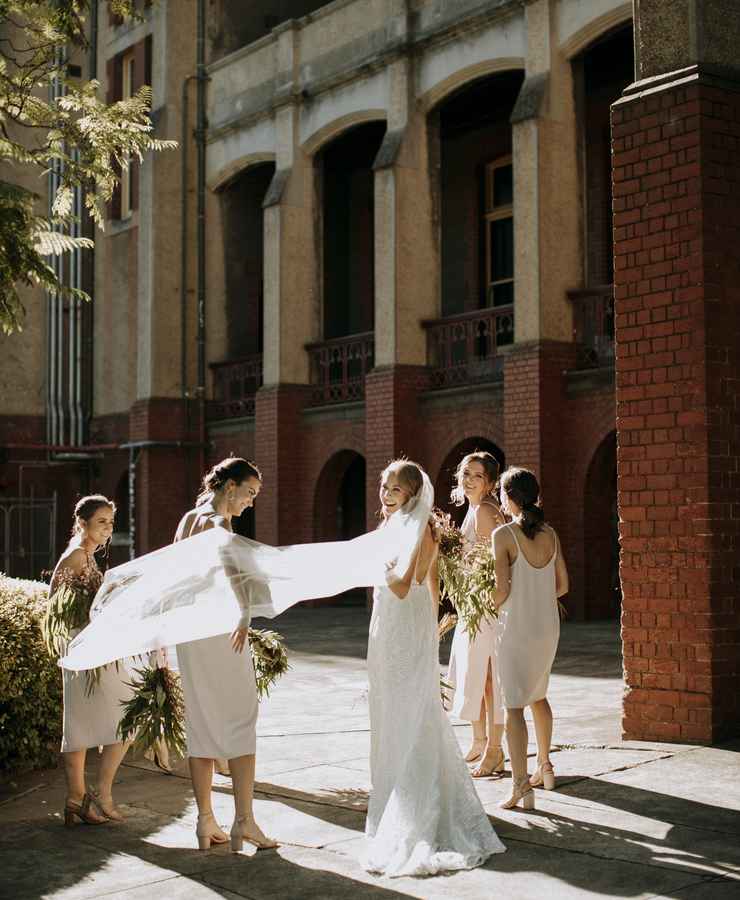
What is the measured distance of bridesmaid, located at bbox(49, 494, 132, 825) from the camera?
6.10 m

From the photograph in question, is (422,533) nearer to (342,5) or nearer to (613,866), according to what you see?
(613,866)

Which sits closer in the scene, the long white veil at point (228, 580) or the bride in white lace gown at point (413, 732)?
the bride in white lace gown at point (413, 732)

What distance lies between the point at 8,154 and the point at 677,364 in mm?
5423

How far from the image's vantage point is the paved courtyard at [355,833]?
4801 mm

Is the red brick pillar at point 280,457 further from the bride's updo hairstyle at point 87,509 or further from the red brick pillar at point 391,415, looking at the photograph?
the bride's updo hairstyle at point 87,509

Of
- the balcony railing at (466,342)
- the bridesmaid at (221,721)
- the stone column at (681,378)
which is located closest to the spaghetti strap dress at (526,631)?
the stone column at (681,378)

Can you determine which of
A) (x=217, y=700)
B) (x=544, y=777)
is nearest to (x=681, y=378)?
(x=544, y=777)

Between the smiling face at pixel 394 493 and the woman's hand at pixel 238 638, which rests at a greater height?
the smiling face at pixel 394 493

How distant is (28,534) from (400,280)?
38.3ft

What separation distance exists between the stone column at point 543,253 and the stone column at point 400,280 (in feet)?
8.02

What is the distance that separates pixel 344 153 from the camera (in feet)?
78.6

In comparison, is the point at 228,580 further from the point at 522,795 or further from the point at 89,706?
the point at 522,795

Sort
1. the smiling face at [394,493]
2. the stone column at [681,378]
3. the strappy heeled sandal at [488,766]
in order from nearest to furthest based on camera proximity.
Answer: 1. the smiling face at [394,493]
2. the strappy heeled sandal at [488,766]
3. the stone column at [681,378]

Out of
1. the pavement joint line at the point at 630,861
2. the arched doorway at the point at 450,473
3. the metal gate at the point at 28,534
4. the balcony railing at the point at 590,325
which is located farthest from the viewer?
the metal gate at the point at 28,534
